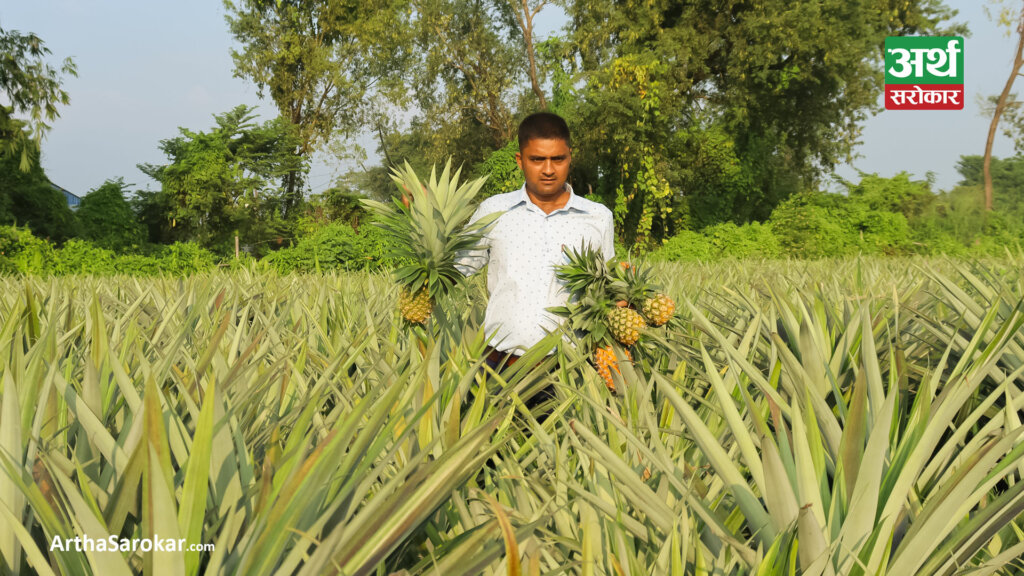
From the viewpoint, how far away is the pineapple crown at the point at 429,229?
2.02 m

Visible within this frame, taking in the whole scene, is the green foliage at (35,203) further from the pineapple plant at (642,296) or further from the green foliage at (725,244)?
the pineapple plant at (642,296)

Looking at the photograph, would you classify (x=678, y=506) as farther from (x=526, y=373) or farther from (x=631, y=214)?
(x=631, y=214)

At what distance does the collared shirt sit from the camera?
2.38 meters

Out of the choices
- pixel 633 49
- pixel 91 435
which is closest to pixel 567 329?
pixel 91 435

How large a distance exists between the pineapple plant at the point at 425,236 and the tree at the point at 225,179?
2009cm

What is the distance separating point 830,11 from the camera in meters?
19.2

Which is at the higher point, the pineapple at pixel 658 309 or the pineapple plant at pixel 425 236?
the pineapple plant at pixel 425 236

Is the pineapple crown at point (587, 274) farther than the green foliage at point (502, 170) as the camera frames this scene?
No

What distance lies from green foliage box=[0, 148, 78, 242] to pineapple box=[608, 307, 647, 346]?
66.8ft

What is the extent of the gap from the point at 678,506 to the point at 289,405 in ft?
3.49

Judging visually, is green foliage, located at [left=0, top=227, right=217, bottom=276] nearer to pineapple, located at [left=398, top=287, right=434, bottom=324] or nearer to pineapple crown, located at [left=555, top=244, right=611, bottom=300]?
→ pineapple, located at [left=398, top=287, right=434, bottom=324]

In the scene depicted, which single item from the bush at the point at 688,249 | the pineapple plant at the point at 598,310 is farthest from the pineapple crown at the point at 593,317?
the bush at the point at 688,249

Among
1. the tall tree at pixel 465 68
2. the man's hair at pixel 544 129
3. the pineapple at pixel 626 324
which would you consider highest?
the tall tree at pixel 465 68

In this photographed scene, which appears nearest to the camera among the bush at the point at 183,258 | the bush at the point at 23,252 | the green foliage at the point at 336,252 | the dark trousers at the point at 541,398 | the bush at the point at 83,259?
the dark trousers at the point at 541,398
